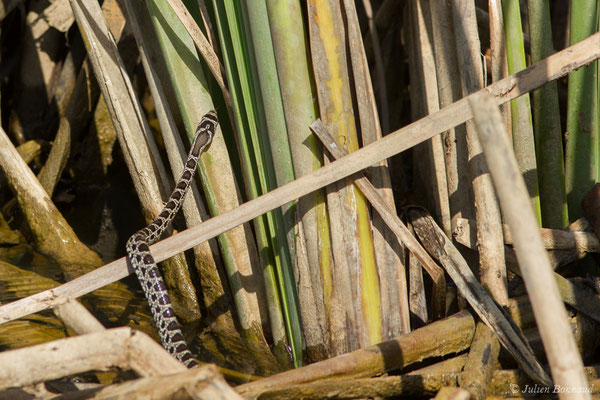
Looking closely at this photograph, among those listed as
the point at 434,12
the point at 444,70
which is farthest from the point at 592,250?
the point at 434,12

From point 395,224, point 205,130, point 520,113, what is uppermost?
point 205,130

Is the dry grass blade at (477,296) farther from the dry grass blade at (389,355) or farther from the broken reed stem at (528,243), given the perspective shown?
the broken reed stem at (528,243)

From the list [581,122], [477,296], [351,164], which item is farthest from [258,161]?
[581,122]

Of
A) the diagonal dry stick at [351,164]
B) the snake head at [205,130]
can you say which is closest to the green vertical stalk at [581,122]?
the diagonal dry stick at [351,164]

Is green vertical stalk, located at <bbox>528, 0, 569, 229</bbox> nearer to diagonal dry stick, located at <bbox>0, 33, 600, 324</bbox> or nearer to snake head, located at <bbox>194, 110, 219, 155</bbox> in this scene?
diagonal dry stick, located at <bbox>0, 33, 600, 324</bbox>

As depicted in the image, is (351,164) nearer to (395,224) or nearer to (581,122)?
(395,224)
